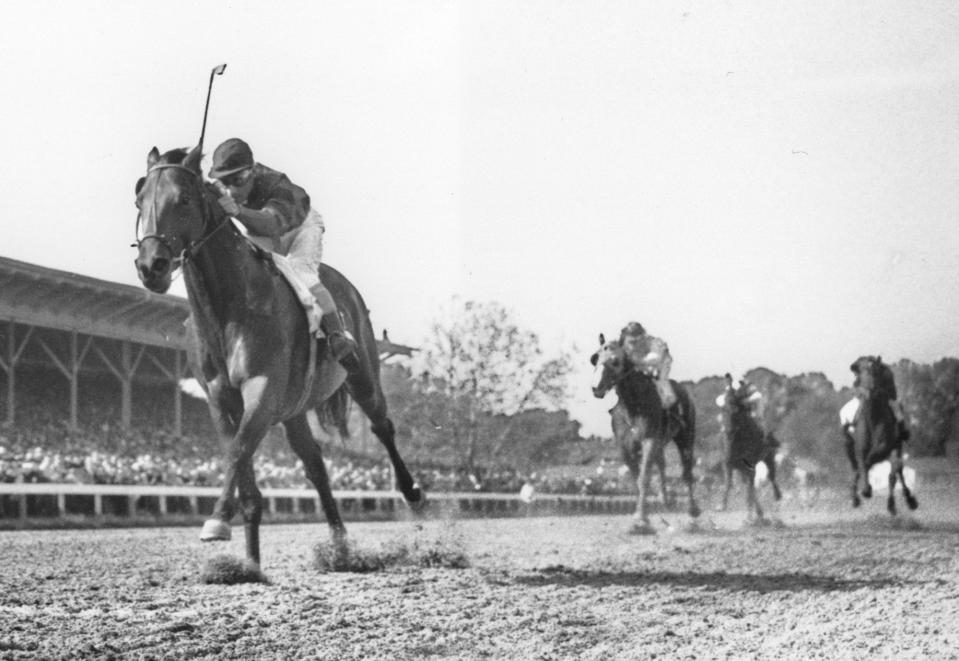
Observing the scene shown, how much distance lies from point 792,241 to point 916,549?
4.36 metres

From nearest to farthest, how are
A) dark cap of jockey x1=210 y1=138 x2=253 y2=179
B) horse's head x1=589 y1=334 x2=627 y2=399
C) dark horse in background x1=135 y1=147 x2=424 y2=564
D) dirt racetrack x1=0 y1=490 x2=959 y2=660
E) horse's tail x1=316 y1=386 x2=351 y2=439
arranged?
dirt racetrack x1=0 y1=490 x2=959 y2=660, dark horse in background x1=135 y1=147 x2=424 y2=564, dark cap of jockey x1=210 y1=138 x2=253 y2=179, horse's tail x1=316 y1=386 x2=351 y2=439, horse's head x1=589 y1=334 x2=627 y2=399

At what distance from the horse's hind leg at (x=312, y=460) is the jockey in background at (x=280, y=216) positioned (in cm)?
55

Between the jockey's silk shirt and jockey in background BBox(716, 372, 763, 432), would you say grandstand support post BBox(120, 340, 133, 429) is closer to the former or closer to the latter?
jockey in background BBox(716, 372, 763, 432)

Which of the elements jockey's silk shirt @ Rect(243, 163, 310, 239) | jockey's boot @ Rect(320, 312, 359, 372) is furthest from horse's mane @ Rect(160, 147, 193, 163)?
jockey's boot @ Rect(320, 312, 359, 372)

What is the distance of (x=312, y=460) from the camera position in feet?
28.3

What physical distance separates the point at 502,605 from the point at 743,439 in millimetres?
10003

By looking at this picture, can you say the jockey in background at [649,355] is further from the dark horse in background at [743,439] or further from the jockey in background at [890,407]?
the jockey in background at [890,407]

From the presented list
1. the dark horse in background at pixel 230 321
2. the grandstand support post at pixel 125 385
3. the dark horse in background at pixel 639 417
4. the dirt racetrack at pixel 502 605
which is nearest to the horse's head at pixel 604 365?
the dark horse in background at pixel 639 417

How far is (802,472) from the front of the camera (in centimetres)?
1867

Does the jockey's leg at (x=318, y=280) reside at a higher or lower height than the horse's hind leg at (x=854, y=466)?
higher

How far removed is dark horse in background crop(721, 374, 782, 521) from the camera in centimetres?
1575

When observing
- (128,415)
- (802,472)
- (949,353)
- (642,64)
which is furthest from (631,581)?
(128,415)

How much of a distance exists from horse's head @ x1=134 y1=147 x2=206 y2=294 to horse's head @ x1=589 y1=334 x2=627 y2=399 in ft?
22.4

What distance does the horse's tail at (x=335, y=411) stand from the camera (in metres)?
8.99
